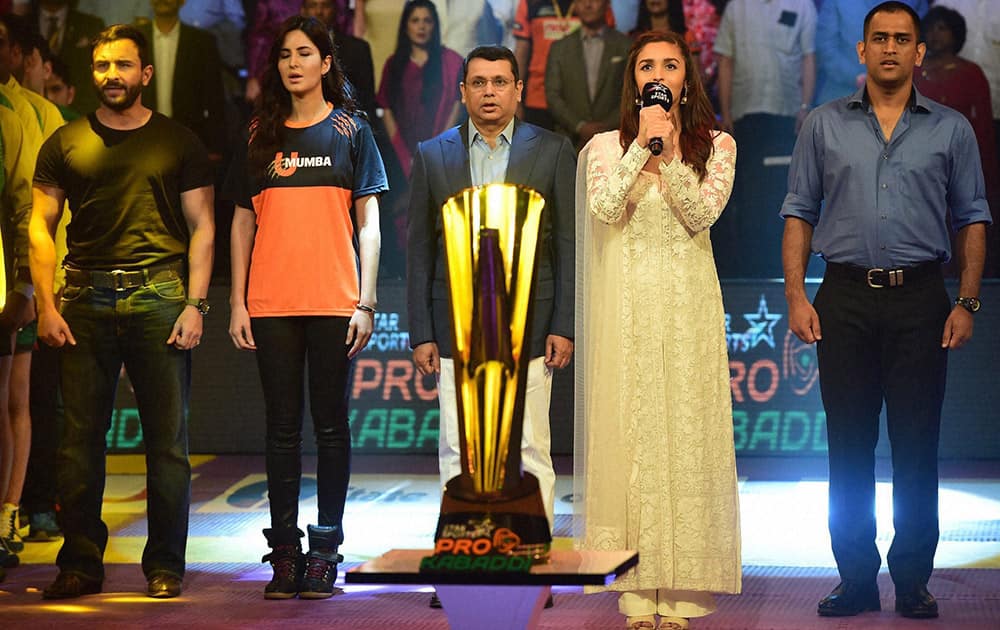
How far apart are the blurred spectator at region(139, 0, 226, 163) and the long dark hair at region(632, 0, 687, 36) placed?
225 cm

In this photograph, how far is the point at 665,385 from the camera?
3.95 metres

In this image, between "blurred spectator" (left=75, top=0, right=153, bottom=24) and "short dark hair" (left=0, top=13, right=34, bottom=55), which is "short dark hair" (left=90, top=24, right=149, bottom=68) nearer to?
"short dark hair" (left=0, top=13, right=34, bottom=55)

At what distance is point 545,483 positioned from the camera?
432 centimetres

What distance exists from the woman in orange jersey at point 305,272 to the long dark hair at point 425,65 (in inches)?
131

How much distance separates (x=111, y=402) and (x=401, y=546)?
1197mm

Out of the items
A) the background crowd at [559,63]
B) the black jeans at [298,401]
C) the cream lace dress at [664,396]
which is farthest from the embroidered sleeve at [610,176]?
the background crowd at [559,63]

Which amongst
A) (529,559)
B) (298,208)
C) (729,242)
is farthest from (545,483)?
(729,242)

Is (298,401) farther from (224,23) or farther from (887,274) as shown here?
(224,23)

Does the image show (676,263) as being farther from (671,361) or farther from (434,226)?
(434,226)

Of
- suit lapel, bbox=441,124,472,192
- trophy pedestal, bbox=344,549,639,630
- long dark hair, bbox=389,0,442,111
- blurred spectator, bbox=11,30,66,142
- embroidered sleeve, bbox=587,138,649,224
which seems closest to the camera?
trophy pedestal, bbox=344,549,639,630

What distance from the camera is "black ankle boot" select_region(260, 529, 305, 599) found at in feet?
14.9

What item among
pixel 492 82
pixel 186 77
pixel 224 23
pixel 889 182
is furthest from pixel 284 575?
pixel 224 23

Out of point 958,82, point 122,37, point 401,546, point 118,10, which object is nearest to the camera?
point 122,37

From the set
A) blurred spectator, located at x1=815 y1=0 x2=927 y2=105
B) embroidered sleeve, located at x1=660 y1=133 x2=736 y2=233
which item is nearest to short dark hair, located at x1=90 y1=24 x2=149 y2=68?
embroidered sleeve, located at x1=660 y1=133 x2=736 y2=233
